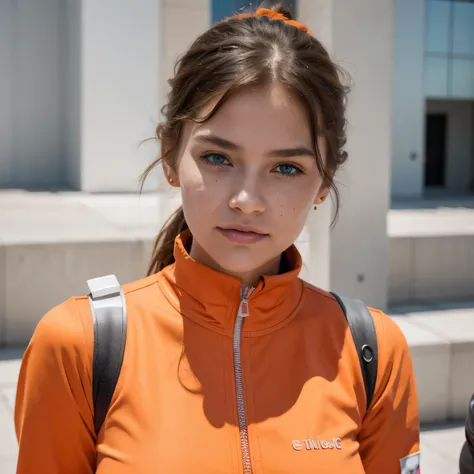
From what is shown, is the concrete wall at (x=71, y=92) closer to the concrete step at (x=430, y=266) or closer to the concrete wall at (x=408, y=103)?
the concrete step at (x=430, y=266)

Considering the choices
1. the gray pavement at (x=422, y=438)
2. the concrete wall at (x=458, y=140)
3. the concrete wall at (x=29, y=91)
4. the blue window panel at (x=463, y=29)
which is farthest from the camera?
the concrete wall at (x=458, y=140)

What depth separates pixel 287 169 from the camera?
1291mm

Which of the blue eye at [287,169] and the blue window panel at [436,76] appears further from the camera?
the blue window panel at [436,76]

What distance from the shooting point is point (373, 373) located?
1367 mm

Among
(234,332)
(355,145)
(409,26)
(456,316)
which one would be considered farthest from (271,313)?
(409,26)

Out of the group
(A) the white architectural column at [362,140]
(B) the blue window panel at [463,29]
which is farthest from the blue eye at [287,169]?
(B) the blue window panel at [463,29]

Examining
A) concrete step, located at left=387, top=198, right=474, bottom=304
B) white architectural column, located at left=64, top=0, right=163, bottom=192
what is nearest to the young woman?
concrete step, located at left=387, top=198, right=474, bottom=304

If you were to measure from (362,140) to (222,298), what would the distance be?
2803 millimetres

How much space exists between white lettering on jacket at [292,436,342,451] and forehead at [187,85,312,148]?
0.55 meters

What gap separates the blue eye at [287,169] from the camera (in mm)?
1282

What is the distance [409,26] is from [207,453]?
45.7ft

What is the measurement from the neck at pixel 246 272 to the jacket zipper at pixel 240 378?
53mm

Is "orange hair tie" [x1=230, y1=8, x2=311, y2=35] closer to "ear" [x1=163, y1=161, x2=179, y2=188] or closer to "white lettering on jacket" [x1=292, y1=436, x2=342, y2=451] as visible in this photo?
"ear" [x1=163, y1=161, x2=179, y2=188]

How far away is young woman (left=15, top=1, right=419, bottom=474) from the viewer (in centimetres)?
120
